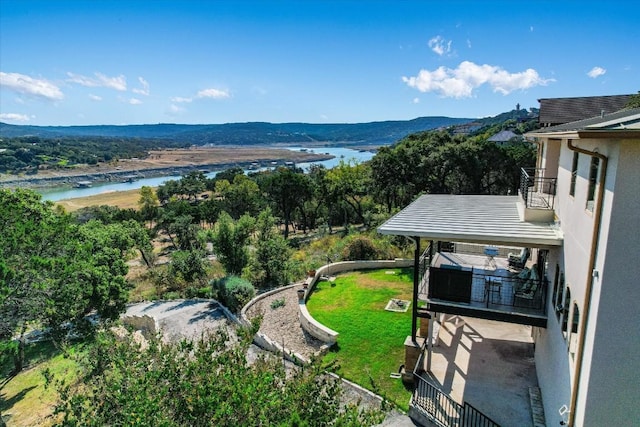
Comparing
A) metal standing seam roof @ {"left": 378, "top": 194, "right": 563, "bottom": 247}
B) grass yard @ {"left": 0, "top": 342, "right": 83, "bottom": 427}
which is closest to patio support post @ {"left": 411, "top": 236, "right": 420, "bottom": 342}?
metal standing seam roof @ {"left": 378, "top": 194, "right": 563, "bottom": 247}

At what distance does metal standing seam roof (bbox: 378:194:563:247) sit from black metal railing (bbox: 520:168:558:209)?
1.83 ft

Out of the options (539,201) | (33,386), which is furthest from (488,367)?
(33,386)

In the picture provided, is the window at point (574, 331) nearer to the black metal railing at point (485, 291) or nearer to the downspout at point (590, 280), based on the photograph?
the downspout at point (590, 280)

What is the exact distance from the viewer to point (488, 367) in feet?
37.1

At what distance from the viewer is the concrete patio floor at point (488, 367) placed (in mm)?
9648

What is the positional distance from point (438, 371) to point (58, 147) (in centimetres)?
21721

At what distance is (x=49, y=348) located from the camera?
2016 cm

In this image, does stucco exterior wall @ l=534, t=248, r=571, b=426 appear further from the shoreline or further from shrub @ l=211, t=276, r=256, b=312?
the shoreline

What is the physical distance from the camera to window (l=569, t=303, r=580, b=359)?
690 centimetres

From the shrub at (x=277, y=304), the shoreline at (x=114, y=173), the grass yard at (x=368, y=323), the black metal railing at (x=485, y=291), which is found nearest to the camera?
the black metal railing at (x=485, y=291)

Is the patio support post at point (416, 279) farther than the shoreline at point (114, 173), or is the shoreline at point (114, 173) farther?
the shoreline at point (114, 173)

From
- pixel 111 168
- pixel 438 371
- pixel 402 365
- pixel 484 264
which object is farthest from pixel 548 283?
pixel 111 168

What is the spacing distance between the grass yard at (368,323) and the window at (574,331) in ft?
12.7

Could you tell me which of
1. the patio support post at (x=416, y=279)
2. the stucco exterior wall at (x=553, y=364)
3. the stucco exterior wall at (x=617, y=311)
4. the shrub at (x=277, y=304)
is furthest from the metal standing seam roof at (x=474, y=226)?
the shrub at (x=277, y=304)
